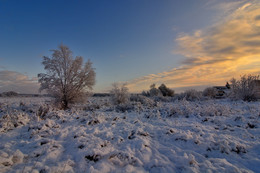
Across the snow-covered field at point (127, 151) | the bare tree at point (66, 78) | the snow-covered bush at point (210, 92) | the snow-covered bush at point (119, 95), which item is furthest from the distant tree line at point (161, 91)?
the snow-covered field at point (127, 151)

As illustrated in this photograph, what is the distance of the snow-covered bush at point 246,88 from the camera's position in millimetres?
12961

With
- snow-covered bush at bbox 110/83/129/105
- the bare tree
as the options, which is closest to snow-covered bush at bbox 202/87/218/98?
snow-covered bush at bbox 110/83/129/105

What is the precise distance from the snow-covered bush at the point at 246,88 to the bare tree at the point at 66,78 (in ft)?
45.5

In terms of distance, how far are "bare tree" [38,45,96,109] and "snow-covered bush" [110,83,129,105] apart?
3102mm

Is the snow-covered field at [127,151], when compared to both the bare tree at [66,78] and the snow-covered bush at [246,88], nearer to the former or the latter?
the bare tree at [66,78]

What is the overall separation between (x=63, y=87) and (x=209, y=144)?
973 centimetres

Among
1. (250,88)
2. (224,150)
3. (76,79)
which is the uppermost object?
(76,79)

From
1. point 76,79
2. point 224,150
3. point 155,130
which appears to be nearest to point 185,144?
point 224,150

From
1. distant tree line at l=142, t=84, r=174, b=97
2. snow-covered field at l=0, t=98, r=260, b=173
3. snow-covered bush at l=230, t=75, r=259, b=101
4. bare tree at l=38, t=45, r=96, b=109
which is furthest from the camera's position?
distant tree line at l=142, t=84, r=174, b=97

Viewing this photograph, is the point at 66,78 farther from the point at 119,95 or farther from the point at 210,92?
the point at 210,92

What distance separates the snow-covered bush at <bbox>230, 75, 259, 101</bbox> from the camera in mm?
12961

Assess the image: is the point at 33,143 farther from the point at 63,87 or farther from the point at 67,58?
the point at 67,58

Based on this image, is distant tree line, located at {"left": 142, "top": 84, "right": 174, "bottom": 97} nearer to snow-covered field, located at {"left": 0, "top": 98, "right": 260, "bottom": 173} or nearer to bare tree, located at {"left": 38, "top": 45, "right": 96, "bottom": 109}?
bare tree, located at {"left": 38, "top": 45, "right": 96, "bottom": 109}

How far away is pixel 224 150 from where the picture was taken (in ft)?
11.7
